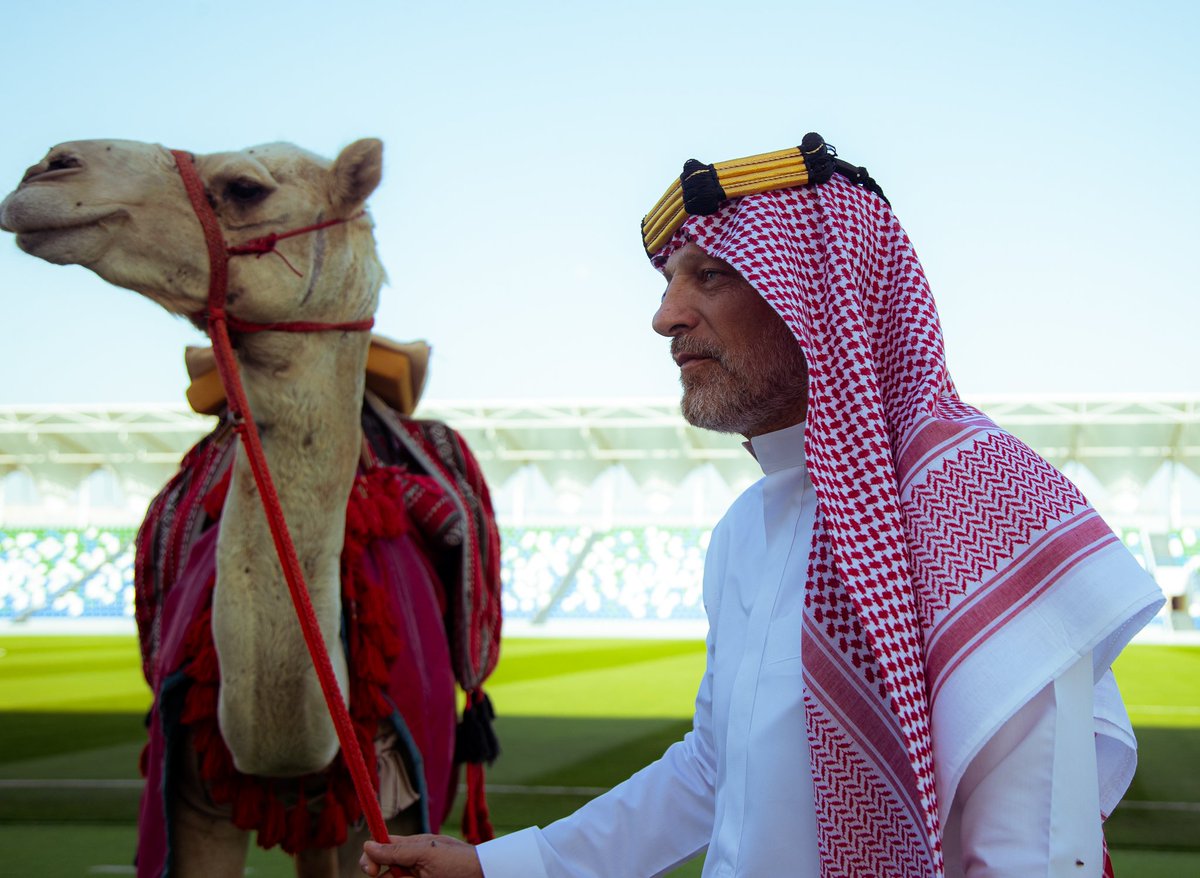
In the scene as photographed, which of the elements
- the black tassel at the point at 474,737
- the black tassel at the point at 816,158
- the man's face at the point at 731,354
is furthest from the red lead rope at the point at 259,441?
the black tassel at the point at 474,737

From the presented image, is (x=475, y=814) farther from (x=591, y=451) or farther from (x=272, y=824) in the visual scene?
(x=591, y=451)

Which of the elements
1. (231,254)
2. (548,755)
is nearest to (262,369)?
(231,254)

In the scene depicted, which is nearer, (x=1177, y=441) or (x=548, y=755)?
(x=548, y=755)

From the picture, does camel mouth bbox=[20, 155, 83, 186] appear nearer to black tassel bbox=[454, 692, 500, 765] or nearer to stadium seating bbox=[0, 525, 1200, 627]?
black tassel bbox=[454, 692, 500, 765]

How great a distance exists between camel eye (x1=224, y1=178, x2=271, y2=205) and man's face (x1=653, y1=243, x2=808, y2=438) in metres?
0.98

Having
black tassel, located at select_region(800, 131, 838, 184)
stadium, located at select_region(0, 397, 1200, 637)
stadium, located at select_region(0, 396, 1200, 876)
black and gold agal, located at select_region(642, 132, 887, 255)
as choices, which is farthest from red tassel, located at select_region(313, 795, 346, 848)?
stadium, located at select_region(0, 397, 1200, 637)

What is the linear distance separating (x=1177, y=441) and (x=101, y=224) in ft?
64.0

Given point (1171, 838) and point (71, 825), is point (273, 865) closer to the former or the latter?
point (71, 825)

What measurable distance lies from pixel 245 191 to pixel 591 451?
18.0 meters

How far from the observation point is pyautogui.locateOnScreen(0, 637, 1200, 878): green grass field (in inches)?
187

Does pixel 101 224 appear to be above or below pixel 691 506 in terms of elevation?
above

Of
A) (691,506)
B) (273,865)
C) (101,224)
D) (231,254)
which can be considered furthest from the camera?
(691,506)

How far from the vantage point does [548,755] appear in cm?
683

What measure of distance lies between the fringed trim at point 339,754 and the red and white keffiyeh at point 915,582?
1369 millimetres
